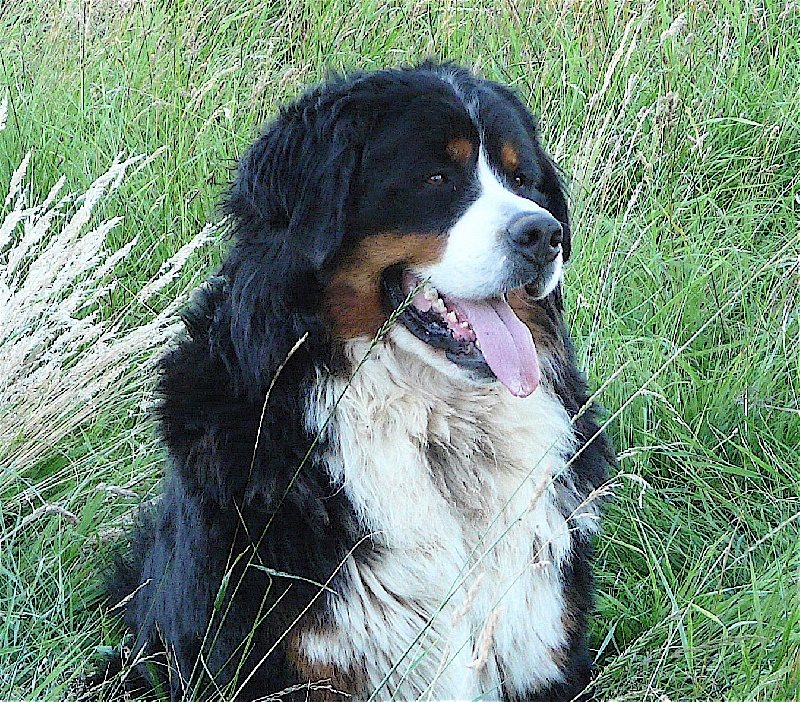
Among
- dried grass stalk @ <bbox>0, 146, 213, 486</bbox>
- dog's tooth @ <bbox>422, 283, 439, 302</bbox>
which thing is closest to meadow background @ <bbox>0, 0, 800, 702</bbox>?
dried grass stalk @ <bbox>0, 146, 213, 486</bbox>

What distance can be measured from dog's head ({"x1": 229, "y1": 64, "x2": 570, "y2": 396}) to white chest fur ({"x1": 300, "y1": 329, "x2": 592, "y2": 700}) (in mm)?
100

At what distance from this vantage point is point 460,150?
2160 mm

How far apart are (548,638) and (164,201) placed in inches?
89.5

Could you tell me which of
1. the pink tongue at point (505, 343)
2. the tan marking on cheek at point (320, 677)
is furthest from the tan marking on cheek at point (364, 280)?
the tan marking on cheek at point (320, 677)

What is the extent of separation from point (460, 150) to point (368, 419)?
60 cm

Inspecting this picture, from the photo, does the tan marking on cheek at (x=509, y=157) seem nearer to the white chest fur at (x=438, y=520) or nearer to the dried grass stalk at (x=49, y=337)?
the white chest fur at (x=438, y=520)

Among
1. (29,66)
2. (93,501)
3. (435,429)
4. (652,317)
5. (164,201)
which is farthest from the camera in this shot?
(29,66)

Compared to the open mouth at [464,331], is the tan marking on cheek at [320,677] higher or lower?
lower

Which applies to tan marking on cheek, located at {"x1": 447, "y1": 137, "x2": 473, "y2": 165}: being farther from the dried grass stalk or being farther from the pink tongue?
the dried grass stalk

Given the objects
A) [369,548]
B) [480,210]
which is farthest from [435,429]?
[480,210]

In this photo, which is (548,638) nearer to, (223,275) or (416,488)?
(416,488)

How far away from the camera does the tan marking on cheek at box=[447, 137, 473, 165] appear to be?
215 centimetres

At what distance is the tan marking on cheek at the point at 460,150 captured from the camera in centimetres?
215

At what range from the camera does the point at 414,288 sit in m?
2.10
